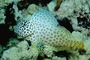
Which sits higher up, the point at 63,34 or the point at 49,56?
the point at 63,34

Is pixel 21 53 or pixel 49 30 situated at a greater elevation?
pixel 49 30

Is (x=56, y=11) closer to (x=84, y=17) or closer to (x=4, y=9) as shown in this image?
(x=84, y=17)

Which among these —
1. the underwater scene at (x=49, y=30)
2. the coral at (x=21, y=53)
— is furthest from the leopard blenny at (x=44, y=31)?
the coral at (x=21, y=53)

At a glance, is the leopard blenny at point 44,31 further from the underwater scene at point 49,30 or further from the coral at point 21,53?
the coral at point 21,53

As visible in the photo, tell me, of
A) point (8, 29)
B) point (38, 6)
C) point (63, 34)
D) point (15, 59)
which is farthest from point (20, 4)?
point (15, 59)

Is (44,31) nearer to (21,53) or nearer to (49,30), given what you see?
(49,30)

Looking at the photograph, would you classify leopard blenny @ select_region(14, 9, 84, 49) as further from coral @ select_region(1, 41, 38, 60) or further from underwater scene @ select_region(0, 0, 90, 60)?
coral @ select_region(1, 41, 38, 60)

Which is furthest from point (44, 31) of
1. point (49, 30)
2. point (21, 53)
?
point (21, 53)
